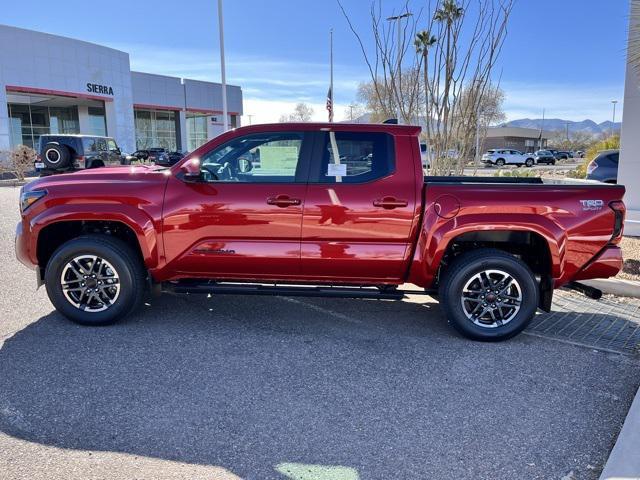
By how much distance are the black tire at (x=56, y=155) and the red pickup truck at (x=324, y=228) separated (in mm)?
16262

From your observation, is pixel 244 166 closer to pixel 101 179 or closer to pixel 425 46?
pixel 101 179

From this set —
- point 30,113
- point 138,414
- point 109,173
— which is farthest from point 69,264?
point 30,113

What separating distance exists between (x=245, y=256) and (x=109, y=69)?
41.9 metres

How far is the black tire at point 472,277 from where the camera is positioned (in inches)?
182

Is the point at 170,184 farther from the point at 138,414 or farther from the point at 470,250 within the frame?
the point at 470,250

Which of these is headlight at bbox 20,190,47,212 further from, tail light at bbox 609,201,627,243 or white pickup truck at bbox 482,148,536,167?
white pickup truck at bbox 482,148,536,167

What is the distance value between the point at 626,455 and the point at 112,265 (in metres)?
4.30

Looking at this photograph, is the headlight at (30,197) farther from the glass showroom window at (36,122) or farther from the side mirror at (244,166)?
the glass showroom window at (36,122)

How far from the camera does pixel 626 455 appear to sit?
9.46 ft

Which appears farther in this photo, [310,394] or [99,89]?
[99,89]

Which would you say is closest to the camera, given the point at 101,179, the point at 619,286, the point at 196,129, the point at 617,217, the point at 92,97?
the point at 617,217

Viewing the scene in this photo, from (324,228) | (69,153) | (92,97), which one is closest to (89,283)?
(324,228)

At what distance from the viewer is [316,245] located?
4766 millimetres

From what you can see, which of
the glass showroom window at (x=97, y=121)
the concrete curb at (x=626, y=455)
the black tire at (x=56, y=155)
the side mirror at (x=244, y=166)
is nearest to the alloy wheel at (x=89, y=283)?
the side mirror at (x=244, y=166)
